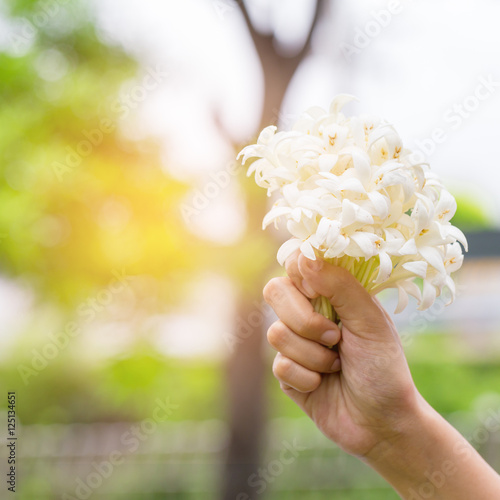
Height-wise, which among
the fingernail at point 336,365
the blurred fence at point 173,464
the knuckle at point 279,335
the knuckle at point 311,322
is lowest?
the blurred fence at point 173,464

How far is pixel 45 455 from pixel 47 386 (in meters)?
0.87

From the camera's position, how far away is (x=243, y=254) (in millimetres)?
2662

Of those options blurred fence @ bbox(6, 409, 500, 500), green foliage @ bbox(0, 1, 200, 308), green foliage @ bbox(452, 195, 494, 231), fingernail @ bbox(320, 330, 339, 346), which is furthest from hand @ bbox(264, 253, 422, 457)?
green foliage @ bbox(452, 195, 494, 231)

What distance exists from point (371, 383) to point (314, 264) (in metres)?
0.28

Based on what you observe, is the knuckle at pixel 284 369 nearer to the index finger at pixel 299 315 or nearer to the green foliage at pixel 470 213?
the index finger at pixel 299 315

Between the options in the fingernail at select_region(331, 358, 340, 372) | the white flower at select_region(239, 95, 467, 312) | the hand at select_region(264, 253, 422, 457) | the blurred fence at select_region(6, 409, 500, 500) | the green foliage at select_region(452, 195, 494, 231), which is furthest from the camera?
the green foliage at select_region(452, 195, 494, 231)

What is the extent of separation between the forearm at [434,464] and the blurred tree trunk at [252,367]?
182cm

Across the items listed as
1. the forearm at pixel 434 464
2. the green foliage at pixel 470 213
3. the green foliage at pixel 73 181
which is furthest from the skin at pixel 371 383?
the green foliage at pixel 470 213

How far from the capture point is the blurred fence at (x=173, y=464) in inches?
137

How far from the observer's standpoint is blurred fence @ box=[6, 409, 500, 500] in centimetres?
347

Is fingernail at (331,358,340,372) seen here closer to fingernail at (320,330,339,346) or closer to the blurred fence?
fingernail at (320,330,339,346)

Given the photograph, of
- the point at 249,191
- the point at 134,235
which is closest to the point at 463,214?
the point at 249,191

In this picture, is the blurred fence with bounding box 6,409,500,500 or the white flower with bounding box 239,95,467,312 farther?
the blurred fence with bounding box 6,409,500,500

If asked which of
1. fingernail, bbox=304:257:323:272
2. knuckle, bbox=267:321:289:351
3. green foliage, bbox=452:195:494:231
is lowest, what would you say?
green foliage, bbox=452:195:494:231
